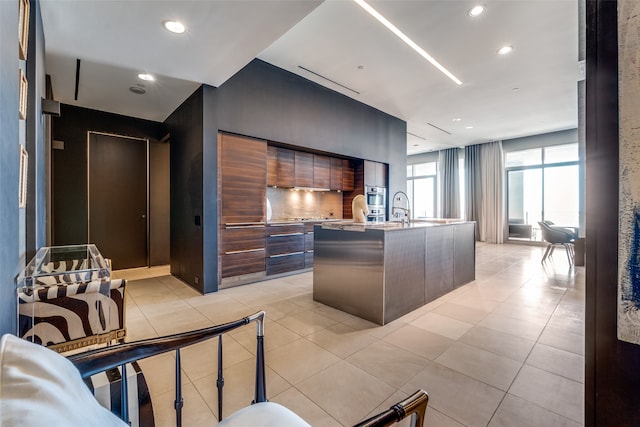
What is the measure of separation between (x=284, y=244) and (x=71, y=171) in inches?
152

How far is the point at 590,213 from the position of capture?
0.88 m

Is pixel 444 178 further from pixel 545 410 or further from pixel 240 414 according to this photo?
pixel 240 414

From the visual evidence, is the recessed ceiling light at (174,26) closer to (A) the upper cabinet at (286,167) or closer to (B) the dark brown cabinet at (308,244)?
(A) the upper cabinet at (286,167)

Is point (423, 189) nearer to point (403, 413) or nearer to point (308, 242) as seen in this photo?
point (308, 242)

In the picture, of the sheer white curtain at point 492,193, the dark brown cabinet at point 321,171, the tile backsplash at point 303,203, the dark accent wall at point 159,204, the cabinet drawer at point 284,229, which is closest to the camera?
the cabinet drawer at point 284,229

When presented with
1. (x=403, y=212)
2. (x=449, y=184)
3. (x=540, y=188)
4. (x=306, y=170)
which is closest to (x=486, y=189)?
(x=449, y=184)

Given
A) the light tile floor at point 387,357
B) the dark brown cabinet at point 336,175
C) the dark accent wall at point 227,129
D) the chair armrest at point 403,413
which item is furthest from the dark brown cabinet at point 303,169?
the chair armrest at point 403,413

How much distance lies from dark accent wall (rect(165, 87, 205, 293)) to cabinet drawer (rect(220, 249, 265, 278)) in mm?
177

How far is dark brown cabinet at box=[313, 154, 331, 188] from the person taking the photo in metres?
5.37

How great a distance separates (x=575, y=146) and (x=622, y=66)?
9.63 metres

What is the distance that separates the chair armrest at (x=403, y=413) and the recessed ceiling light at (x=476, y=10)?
382cm

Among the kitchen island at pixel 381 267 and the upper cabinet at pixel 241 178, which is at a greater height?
the upper cabinet at pixel 241 178

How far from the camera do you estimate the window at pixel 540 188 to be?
7855 millimetres

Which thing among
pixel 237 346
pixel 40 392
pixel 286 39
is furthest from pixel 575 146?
pixel 40 392
